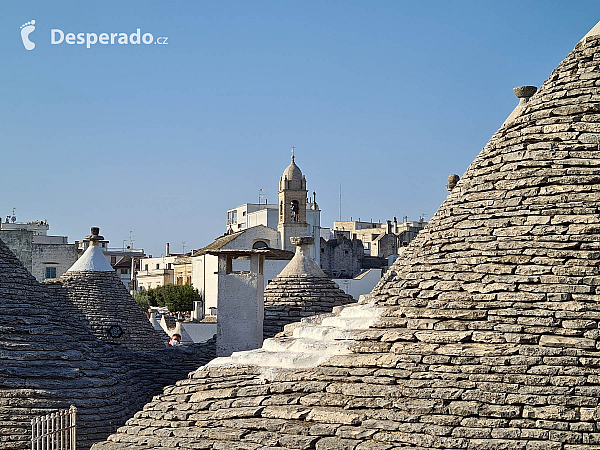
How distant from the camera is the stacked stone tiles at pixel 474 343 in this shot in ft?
23.0

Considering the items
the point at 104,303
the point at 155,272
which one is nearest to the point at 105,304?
the point at 104,303

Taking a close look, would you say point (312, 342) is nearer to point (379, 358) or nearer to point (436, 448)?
point (379, 358)

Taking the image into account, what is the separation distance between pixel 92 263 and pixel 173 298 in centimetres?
3326

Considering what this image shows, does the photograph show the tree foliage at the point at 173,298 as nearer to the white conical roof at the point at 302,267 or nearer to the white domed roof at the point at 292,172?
the white domed roof at the point at 292,172

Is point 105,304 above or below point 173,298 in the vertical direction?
below

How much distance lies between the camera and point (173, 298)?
2013 inches

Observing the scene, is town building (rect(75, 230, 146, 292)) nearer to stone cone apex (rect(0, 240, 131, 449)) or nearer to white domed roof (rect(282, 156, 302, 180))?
white domed roof (rect(282, 156, 302, 180))

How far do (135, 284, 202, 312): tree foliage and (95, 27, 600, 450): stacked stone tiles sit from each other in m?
42.7

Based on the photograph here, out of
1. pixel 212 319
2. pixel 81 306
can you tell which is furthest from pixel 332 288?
pixel 212 319

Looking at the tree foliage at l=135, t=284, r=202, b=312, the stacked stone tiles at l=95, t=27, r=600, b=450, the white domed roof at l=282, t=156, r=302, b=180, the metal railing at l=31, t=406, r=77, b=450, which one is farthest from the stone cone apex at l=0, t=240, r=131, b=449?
the tree foliage at l=135, t=284, r=202, b=312

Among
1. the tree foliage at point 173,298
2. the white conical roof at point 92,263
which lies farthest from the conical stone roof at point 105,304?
the tree foliage at point 173,298

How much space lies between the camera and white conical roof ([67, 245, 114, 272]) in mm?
18094

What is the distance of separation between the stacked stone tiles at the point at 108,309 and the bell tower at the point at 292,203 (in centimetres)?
2283

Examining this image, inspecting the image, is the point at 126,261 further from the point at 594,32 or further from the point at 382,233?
the point at 594,32
